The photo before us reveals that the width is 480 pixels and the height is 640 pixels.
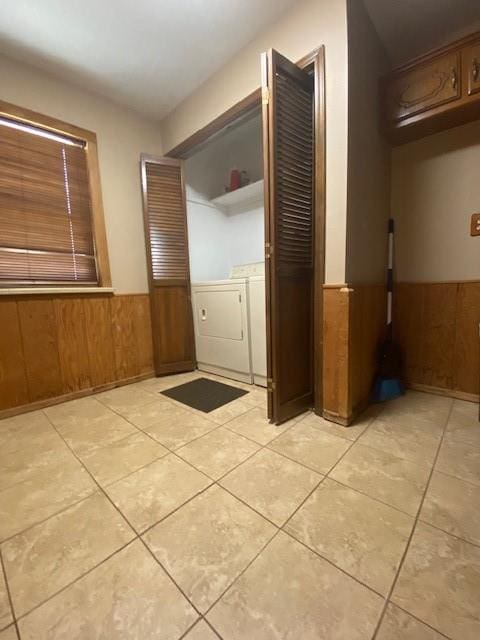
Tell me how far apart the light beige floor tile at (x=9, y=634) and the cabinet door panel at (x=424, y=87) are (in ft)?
9.17

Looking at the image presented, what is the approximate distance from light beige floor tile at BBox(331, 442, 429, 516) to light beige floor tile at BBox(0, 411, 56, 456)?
155cm

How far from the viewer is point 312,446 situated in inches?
53.4

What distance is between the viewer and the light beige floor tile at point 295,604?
0.63 metres

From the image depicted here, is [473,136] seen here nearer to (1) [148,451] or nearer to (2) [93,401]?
(1) [148,451]

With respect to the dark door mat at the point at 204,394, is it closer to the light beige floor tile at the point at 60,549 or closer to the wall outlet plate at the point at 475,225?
the light beige floor tile at the point at 60,549

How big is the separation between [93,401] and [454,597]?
7.27 feet

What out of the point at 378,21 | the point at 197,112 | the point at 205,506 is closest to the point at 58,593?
the point at 205,506

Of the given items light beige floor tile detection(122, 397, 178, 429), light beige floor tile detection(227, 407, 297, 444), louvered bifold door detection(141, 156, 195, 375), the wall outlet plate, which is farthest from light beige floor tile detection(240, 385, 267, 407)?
the wall outlet plate

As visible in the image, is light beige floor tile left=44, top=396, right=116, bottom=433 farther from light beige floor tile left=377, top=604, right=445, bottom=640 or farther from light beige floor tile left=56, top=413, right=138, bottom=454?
light beige floor tile left=377, top=604, right=445, bottom=640

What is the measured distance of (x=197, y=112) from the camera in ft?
7.23

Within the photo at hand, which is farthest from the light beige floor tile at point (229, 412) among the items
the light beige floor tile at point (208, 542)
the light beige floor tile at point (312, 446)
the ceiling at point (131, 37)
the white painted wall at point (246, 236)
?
the ceiling at point (131, 37)

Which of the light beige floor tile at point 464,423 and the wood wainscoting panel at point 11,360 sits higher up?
the wood wainscoting panel at point 11,360

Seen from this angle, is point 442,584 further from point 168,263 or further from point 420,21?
point 420,21

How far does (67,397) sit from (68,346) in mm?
405
